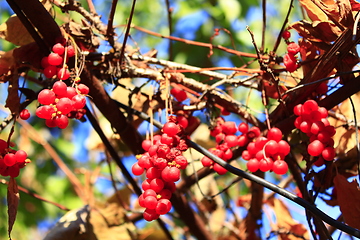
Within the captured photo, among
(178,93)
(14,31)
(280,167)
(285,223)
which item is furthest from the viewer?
(285,223)

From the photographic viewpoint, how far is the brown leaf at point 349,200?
836 mm

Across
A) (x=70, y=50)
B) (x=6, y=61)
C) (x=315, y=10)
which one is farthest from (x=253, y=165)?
(x=6, y=61)

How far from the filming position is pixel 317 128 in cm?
81

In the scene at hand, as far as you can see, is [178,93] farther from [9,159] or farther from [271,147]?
[9,159]

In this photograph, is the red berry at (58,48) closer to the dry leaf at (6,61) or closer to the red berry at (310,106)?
the dry leaf at (6,61)

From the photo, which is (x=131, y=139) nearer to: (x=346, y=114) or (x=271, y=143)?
(x=271, y=143)

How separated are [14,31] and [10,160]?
35 centimetres

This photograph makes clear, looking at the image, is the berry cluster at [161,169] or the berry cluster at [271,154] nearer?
the berry cluster at [161,169]

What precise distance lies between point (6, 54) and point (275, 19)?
277 cm

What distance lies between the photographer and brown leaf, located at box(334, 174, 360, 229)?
0.84 metres

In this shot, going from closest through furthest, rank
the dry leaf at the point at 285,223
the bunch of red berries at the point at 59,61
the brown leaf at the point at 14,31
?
the bunch of red berries at the point at 59,61
the brown leaf at the point at 14,31
the dry leaf at the point at 285,223

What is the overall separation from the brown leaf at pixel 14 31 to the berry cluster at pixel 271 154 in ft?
2.03

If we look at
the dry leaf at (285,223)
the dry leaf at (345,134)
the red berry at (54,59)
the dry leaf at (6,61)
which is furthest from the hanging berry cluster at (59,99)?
the dry leaf at (285,223)

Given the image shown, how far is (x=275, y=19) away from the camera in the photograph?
327cm
